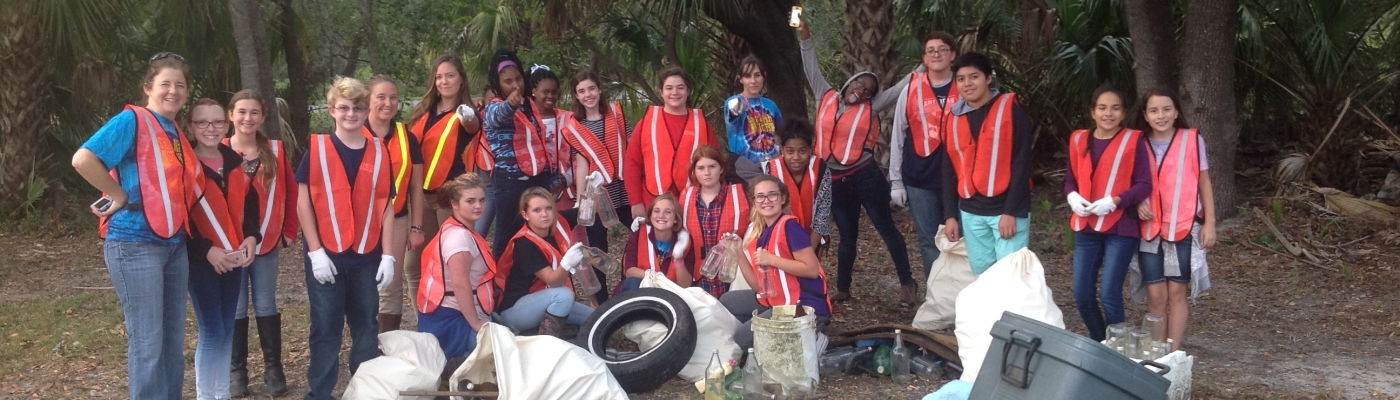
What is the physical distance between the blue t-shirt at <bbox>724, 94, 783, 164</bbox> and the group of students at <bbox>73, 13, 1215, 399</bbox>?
0.01 m

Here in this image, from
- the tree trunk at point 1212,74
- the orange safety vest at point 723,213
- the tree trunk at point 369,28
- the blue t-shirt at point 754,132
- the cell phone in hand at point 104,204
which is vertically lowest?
the orange safety vest at point 723,213

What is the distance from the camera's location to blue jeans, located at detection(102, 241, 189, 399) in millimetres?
3924

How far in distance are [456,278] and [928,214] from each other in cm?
245

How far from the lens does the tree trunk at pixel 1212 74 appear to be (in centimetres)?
791

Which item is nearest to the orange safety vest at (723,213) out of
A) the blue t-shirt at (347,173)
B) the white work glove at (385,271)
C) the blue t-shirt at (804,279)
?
the blue t-shirt at (804,279)

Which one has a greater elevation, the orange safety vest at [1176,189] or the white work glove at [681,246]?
the orange safety vest at [1176,189]

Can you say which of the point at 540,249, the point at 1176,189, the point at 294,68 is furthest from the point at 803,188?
the point at 294,68

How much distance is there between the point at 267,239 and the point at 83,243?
21.7 feet

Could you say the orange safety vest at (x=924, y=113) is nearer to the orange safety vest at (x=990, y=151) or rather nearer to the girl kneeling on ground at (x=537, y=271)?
the orange safety vest at (x=990, y=151)

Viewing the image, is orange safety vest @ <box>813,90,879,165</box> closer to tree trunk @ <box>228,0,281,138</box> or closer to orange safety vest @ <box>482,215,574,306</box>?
orange safety vest @ <box>482,215,574,306</box>

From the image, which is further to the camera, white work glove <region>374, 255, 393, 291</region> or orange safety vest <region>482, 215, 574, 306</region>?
orange safety vest <region>482, 215, 574, 306</region>

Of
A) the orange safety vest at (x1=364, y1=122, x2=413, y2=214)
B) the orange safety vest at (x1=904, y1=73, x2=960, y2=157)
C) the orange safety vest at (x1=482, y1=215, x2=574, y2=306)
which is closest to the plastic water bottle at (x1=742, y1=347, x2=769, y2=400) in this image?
the orange safety vest at (x1=482, y1=215, x2=574, y2=306)

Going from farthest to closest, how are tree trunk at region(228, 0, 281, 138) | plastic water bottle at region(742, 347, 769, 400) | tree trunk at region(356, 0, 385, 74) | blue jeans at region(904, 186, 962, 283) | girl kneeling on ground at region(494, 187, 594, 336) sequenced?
tree trunk at region(356, 0, 385, 74)
tree trunk at region(228, 0, 281, 138)
blue jeans at region(904, 186, 962, 283)
girl kneeling on ground at region(494, 187, 594, 336)
plastic water bottle at region(742, 347, 769, 400)

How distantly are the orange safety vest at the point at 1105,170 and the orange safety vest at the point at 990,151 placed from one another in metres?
0.32
